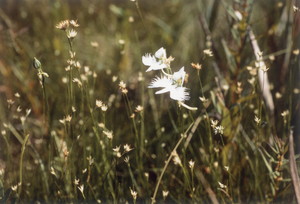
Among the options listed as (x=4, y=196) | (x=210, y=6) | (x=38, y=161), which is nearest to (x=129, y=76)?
(x=210, y=6)

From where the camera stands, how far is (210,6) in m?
1.55

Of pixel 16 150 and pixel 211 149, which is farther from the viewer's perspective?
pixel 16 150

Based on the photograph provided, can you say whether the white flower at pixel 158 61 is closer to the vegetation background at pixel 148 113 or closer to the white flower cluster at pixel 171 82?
the white flower cluster at pixel 171 82

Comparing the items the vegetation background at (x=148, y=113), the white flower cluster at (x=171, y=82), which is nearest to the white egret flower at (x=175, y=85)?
the white flower cluster at (x=171, y=82)

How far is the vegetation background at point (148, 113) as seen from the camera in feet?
4.25

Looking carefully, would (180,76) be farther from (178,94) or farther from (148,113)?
(148,113)

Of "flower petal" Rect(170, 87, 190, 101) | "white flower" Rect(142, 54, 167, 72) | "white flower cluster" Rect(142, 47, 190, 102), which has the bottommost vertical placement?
"flower petal" Rect(170, 87, 190, 101)

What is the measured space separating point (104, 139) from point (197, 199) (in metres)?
0.30

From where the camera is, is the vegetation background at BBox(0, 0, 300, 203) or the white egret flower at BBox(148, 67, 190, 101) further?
the vegetation background at BBox(0, 0, 300, 203)

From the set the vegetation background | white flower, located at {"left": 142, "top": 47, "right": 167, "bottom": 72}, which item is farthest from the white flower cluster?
the vegetation background

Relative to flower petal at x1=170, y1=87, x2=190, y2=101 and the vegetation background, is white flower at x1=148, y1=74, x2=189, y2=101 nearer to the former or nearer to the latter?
flower petal at x1=170, y1=87, x2=190, y2=101

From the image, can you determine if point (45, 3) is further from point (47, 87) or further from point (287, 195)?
point (287, 195)

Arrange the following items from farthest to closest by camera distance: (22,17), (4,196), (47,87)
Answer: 1. (22,17)
2. (47,87)
3. (4,196)

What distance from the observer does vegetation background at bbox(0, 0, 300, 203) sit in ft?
4.25
